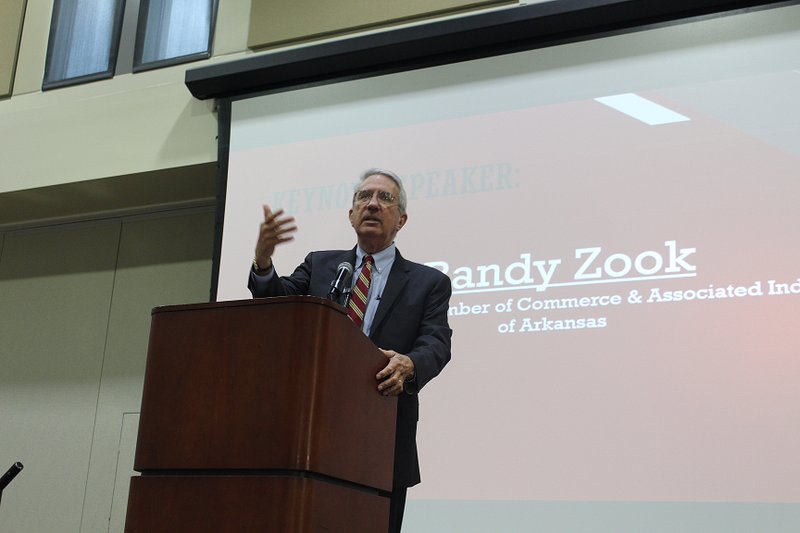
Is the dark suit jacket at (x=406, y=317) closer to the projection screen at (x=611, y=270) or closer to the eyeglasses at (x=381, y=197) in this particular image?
the eyeglasses at (x=381, y=197)

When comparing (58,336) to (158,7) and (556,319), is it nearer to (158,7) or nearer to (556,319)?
(158,7)

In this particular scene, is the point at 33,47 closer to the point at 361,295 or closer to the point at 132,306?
the point at 132,306

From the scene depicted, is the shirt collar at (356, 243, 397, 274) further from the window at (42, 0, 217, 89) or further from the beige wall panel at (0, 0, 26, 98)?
the beige wall panel at (0, 0, 26, 98)

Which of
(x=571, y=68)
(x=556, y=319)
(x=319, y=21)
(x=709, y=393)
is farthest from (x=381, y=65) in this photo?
(x=709, y=393)

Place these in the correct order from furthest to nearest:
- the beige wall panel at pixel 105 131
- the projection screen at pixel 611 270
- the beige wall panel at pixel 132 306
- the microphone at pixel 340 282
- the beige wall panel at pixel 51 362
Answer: the beige wall panel at pixel 51 362 < the beige wall panel at pixel 132 306 < the beige wall panel at pixel 105 131 < the projection screen at pixel 611 270 < the microphone at pixel 340 282

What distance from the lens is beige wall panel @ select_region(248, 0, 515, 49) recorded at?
4355 millimetres

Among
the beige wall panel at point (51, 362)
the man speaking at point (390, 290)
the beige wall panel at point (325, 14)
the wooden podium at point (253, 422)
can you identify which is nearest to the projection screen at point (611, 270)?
the beige wall panel at point (325, 14)

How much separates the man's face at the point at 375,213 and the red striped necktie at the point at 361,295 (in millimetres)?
58

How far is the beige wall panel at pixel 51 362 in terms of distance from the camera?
210 inches

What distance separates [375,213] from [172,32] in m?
3.01

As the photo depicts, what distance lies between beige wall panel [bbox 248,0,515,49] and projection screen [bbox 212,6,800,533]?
45 centimetres

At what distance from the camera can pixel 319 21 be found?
15.1 feet

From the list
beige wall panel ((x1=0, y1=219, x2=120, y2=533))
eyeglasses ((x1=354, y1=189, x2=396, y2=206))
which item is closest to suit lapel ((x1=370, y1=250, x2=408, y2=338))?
eyeglasses ((x1=354, y1=189, x2=396, y2=206))

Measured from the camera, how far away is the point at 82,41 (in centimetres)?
535
